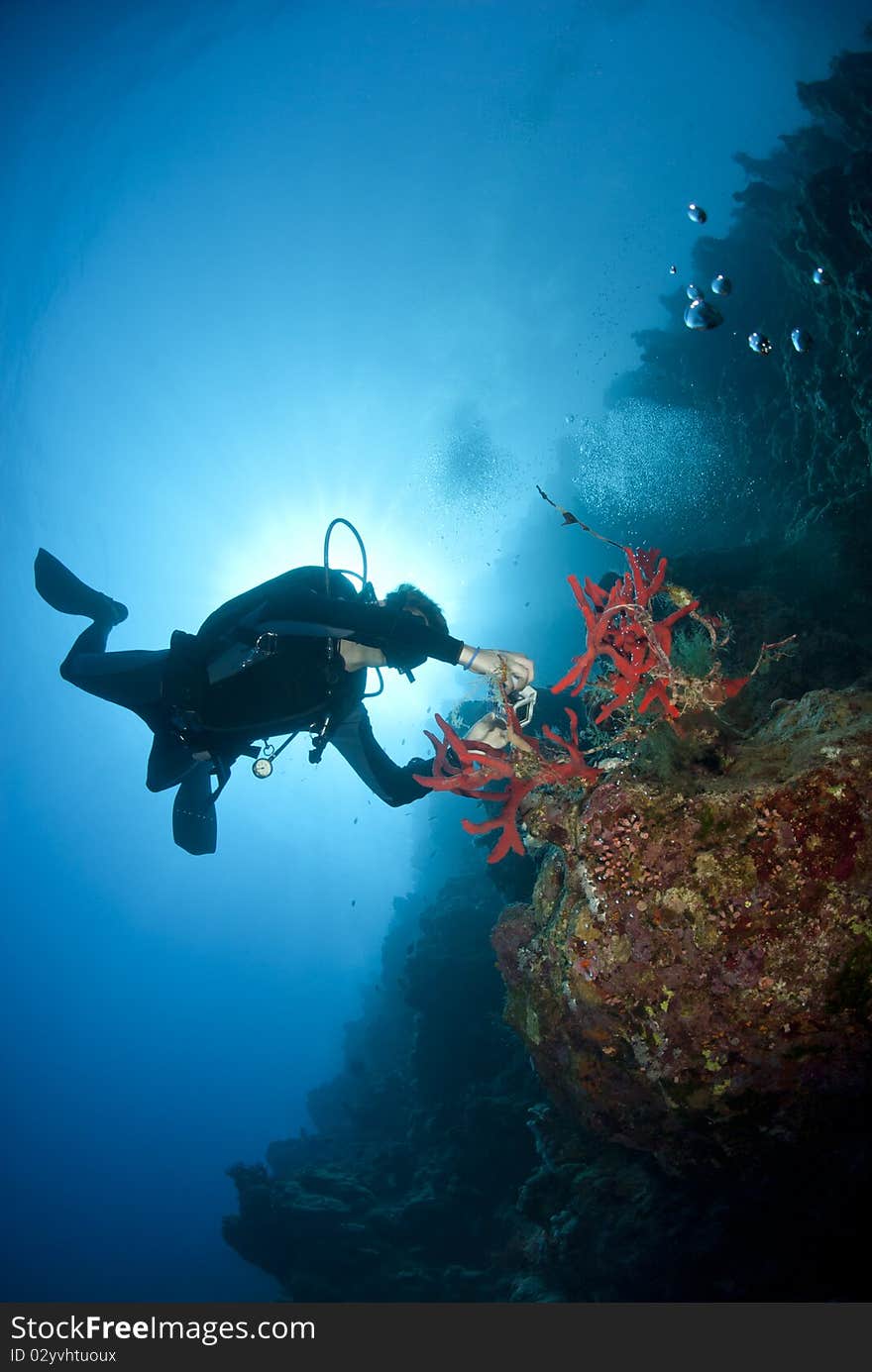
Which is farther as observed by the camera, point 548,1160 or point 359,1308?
point 548,1160

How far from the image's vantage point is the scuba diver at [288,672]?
4.21 m

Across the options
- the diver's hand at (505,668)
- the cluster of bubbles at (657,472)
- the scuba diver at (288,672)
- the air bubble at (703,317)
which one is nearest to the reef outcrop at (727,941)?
the diver's hand at (505,668)

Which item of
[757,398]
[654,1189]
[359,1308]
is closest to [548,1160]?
[654,1189]

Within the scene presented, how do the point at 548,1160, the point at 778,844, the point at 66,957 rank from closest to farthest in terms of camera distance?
the point at 778,844, the point at 548,1160, the point at 66,957

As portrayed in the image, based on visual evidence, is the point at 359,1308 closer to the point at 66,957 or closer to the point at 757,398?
the point at 757,398

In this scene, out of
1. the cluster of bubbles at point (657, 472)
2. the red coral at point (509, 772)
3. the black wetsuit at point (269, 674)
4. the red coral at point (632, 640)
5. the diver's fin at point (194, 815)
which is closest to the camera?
the red coral at point (632, 640)

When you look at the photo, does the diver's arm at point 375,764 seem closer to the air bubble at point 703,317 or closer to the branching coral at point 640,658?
the branching coral at point 640,658

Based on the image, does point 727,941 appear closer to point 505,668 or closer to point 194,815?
point 505,668

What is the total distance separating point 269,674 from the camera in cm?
473

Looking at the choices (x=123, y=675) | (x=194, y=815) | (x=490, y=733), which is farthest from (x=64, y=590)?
(x=490, y=733)

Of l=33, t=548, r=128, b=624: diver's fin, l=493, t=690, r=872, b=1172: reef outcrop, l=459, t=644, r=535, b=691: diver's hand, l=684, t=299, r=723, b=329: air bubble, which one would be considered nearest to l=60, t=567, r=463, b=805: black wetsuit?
l=459, t=644, r=535, b=691: diver's hand

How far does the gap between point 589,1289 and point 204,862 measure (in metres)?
123

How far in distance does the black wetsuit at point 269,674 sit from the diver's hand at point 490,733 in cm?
57

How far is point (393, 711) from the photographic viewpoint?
103 meters
